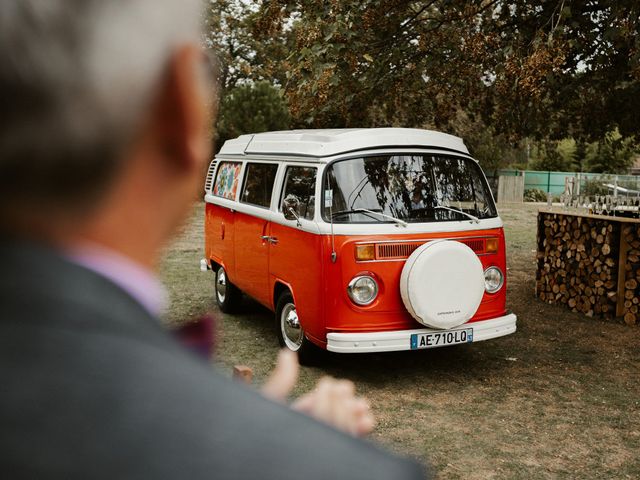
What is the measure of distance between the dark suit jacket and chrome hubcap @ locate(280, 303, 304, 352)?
6.00m

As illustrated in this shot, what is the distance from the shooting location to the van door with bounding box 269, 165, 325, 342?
611 cm

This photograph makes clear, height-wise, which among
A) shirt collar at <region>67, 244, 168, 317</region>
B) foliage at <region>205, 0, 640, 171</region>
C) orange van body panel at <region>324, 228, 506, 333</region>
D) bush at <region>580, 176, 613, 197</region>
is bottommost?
orange van body panel at <region>324, 228, 506, 333</region>

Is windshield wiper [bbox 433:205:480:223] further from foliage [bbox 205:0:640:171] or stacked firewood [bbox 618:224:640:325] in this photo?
stacked firewood [bbox 618:224:640:325]

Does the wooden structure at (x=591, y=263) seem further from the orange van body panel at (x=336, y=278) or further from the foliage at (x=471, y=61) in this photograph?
the orange van body panel at (x=336, y=278)

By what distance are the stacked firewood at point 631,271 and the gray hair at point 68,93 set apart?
880 centimetres

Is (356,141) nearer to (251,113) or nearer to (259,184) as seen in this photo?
(259,184)

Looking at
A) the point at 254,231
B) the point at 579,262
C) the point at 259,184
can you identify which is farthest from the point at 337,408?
the point at 579,262

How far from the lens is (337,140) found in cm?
630

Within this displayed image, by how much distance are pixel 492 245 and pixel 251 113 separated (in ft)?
60.5

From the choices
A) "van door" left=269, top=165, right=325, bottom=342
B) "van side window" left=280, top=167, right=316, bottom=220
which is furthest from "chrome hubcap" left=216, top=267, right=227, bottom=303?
"van side window" left=280, top=167, right=316, bottom=220

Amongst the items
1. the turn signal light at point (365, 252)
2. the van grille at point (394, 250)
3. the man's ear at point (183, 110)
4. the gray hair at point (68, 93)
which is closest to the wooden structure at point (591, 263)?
the van grille at point (394, 250)

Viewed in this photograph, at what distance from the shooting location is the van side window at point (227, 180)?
841cm

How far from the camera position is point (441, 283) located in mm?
5914

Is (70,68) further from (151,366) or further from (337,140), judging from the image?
(337,140)
